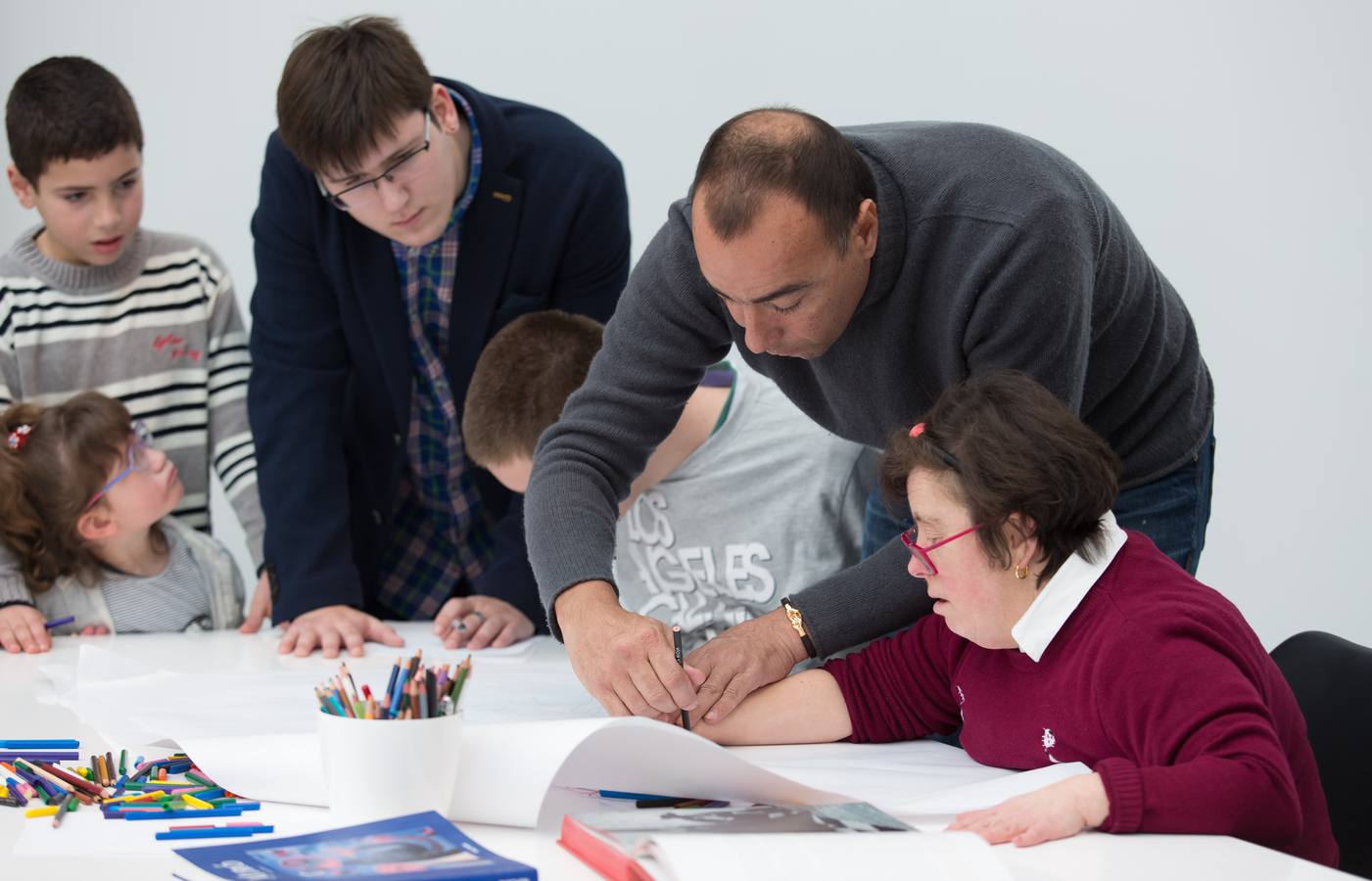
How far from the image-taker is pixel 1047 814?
103 centimetres

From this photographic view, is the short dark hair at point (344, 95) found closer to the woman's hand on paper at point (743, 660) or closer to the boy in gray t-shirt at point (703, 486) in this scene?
the boy in gray t-shirt at point (703, 486)

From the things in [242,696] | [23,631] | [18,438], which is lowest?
[23,631]

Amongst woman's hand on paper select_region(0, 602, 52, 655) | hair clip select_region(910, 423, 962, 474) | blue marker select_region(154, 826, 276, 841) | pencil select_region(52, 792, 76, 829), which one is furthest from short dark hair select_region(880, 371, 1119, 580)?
woman's hand on paper select_region(0, 602, 52, 655)

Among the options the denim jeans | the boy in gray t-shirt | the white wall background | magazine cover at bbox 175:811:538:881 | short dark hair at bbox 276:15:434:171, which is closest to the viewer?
magazine cover at bbox 175:811:538:881

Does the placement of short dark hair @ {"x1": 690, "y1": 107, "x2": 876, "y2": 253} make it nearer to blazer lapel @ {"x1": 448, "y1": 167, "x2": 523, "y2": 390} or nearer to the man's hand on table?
the man's hand on table

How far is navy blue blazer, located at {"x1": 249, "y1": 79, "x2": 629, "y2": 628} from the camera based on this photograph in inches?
87.0

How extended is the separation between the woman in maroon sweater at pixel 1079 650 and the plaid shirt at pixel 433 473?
3.63 ft

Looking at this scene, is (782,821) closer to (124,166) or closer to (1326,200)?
(124,166)

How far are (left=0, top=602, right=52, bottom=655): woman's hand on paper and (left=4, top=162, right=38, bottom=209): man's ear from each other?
69cm

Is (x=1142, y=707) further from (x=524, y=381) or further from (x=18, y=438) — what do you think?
(x=18, y=438)

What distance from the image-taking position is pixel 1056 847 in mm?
1015

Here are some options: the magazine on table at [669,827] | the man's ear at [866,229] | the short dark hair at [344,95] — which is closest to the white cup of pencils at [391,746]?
the magazine on table at [669,827]

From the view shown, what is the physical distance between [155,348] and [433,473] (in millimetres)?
564

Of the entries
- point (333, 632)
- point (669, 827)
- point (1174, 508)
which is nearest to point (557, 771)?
point (669, 827)
